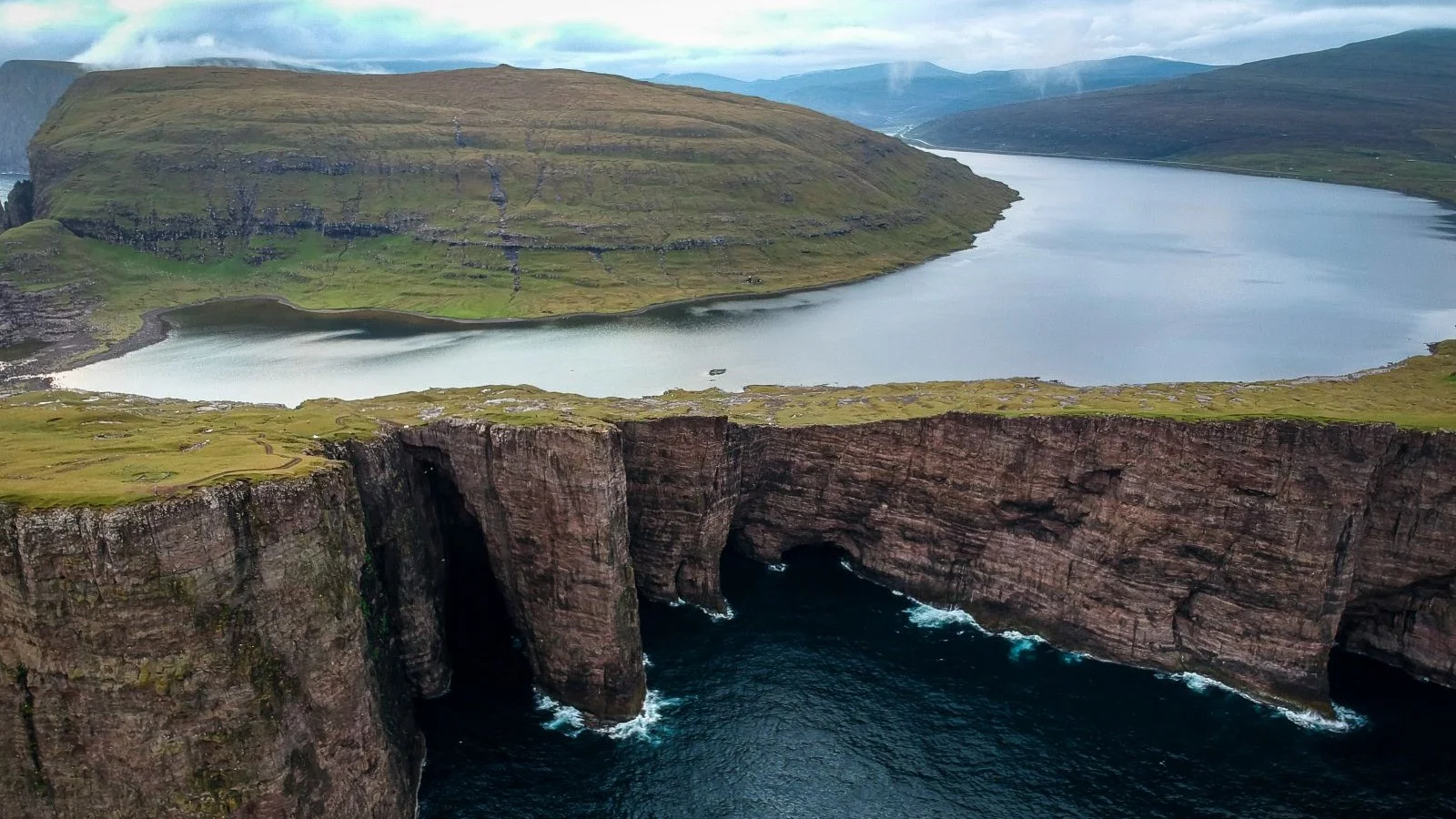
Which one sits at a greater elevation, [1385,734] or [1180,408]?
[1180,408]

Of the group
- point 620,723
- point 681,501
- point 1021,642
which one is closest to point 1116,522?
point 1021,642

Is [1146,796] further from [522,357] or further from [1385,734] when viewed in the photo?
[522,357]

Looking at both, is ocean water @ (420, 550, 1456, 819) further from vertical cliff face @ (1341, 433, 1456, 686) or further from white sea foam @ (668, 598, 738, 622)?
vertical cliff face @ (1341, 433, 1456, 686)

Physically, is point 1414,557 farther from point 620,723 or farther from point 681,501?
point 620,723

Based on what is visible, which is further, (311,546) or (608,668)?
(608,668)

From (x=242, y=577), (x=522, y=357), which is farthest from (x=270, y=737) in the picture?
(x=522, y=357)

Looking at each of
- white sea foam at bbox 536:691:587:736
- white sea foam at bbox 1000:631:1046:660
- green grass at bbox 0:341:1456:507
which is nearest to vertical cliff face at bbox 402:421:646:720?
white sea foam at bbox 536:691:587:736
